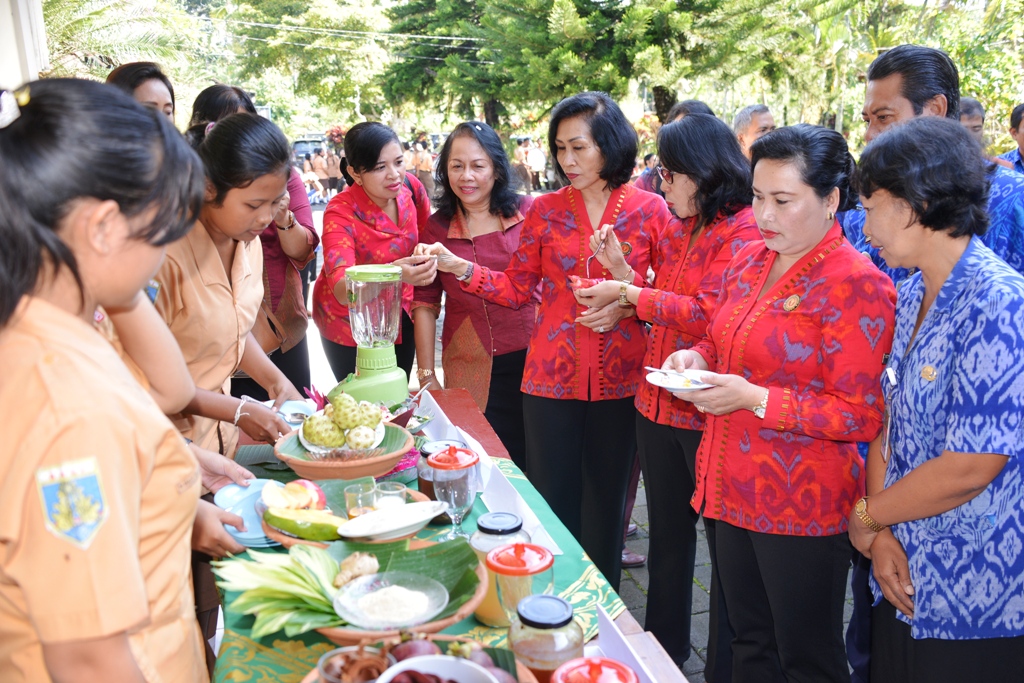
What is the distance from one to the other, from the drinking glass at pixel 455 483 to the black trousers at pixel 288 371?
1.97 metres

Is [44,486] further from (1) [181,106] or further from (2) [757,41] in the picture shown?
(1) [181,106]

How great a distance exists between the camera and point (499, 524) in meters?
1.59

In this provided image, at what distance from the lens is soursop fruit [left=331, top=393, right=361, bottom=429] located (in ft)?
6.75

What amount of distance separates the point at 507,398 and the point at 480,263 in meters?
0.67

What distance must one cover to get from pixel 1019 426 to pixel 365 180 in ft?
9.22

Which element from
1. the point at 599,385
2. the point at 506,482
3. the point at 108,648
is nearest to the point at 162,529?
the point at 108,648

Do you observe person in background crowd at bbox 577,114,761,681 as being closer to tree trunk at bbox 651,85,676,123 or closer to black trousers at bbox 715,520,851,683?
black trousers at bbox 715,520,851,683

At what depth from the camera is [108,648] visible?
1035 millimetres

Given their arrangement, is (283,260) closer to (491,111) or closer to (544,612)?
(544,612)

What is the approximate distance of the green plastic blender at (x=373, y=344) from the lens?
2.38 metres

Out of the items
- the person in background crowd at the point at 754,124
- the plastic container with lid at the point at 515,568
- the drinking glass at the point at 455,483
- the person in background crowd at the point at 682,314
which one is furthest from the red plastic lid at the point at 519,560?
the person in background crowd at the point at 754,124

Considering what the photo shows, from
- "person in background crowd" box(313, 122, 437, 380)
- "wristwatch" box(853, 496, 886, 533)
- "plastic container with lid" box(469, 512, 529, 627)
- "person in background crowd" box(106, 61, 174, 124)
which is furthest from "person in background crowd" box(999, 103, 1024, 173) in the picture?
"person in background crowd" box(106, 61, 174, 124)

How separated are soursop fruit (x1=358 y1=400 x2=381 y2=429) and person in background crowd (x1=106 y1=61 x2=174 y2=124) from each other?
202cm

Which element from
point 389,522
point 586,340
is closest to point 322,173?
point 586,340
